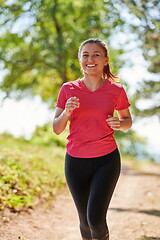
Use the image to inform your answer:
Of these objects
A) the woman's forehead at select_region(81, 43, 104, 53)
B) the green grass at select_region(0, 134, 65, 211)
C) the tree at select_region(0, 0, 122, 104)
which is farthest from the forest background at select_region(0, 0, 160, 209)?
the woman's forehead at select_region(81, 43, 104, 53)

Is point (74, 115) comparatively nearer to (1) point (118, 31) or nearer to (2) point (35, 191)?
(2) point (35, 191)

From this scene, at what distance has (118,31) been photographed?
43.7 feet

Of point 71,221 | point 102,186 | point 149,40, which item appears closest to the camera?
point 102,186

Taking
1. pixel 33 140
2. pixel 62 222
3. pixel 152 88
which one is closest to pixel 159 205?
pixel 62 222

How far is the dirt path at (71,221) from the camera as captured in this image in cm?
495

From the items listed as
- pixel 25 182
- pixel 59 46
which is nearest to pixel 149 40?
pixel 59 46

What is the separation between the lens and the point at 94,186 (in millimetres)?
3236

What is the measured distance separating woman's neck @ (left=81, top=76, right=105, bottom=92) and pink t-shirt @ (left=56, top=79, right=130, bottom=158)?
0.26 feet

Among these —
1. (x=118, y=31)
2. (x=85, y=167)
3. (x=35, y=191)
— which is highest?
(x=118, y=31)

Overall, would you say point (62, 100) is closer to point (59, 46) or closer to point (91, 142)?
point (91, 142)

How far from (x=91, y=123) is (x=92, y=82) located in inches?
19.7

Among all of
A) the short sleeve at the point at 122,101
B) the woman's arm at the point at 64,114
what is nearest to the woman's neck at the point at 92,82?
the short sleeve at the point at 122,101

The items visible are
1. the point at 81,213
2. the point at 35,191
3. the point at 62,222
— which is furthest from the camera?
the point at 35,191

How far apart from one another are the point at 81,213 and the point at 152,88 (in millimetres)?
13376
